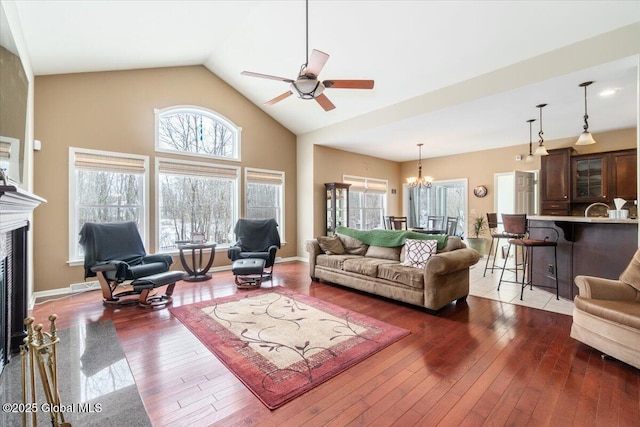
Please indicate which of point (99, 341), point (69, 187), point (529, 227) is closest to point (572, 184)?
point (529, 227)

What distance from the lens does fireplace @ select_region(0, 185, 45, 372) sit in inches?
76.9

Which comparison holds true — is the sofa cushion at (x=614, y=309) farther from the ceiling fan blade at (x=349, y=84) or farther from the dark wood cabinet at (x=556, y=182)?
the dark wood cabinet at (x=556, y=182)

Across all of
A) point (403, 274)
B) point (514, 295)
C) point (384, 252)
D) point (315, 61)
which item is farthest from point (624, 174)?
A: point (315, 61)

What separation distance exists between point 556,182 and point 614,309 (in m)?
4.51

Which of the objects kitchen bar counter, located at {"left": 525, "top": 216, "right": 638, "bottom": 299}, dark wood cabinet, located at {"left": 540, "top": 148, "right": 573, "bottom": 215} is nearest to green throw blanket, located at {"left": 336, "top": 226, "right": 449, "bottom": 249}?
kitchen bar counter, located at {"left": 525, "top": 216, "right": 638, "bottom": 299}

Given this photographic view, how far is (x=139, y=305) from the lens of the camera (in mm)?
3662

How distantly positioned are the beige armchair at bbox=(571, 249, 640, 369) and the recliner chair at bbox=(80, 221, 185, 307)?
14.2 feet

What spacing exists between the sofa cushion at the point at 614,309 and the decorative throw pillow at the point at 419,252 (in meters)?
1.50

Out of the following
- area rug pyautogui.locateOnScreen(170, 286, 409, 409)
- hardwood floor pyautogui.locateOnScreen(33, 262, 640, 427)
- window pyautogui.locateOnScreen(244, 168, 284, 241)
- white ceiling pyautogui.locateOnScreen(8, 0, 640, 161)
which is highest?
white ceiling pyautogui.locateOnScreen(8, 0, 640, 161)

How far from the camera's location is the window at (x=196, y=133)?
517 cm

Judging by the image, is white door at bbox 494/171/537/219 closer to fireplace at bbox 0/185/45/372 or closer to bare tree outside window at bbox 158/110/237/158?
bare tree outside window at bbox 158/110/237/158

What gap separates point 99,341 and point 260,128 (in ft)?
15.8

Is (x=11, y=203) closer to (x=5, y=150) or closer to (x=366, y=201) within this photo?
(x=5, y=150)

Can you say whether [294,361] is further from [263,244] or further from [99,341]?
[263,244]
